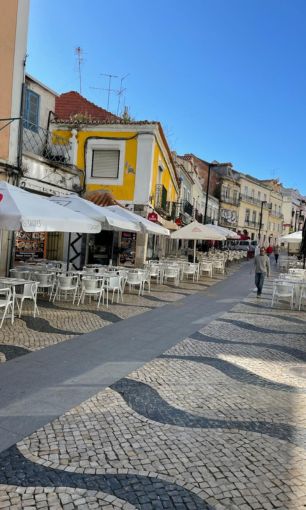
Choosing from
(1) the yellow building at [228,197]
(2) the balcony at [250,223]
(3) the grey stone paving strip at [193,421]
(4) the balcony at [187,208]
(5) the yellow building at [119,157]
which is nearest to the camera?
(3) the grey stone paving strip at [193,421]

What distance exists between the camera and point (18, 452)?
340 cm

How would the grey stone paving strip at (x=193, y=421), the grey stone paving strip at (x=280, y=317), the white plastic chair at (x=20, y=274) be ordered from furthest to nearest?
1. the grey stone paving strip at (x=280, y=317)
2. the white plastic chair at (x=20, y=274)
3. the grey stone paving strip at (x=193, y=421)

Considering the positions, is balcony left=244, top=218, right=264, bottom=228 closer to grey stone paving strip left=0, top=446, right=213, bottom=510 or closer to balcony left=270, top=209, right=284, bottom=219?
balcony left=270, top=209, right=284, bottom=219

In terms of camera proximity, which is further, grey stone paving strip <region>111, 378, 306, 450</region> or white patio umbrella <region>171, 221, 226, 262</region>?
white patio umbrella <region>171, 221, 226, 262</region>

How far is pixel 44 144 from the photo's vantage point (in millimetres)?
14305

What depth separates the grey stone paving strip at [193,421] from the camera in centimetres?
396

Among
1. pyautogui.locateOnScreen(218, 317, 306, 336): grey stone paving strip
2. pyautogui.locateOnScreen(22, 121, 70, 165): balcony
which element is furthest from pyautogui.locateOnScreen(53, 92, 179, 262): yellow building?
pyautogui.locateOnScreen(218, 317, 306, 336): grey stone paving strip

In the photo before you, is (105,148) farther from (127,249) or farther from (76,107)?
(76,107)

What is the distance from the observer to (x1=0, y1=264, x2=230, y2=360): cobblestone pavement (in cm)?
642

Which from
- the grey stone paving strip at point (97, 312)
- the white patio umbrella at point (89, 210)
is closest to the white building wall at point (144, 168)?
the white patio umbrella at point (89, 210)

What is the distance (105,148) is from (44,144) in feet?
12.8

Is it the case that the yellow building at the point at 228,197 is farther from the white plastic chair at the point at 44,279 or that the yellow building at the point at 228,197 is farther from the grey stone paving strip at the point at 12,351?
the grey stone paving strip at the point at 12,351

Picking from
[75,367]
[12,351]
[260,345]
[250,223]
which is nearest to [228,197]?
[250,223]

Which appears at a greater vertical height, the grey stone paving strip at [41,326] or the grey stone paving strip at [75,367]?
the grey stone paving strip at [41,326]
